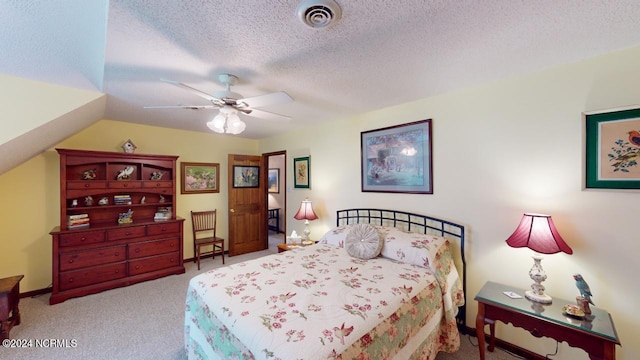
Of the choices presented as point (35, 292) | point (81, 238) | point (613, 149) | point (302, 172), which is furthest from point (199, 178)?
point (613, 149)

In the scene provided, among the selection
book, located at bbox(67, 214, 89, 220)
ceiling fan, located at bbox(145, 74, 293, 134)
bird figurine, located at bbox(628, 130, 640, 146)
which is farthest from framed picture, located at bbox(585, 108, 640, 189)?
book, located at bbox(67, 214, 89, 220)

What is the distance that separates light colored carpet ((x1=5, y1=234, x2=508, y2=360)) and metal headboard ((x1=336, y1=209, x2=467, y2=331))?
2.07 ft

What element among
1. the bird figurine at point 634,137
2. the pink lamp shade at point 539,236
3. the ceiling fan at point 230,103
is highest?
the ceiling fan at point 230,103

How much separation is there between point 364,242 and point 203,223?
335 cm

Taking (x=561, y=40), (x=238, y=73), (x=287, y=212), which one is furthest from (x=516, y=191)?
(x=287, y=212)

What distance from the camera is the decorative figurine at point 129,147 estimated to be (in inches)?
144

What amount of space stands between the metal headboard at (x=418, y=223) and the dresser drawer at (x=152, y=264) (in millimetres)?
2661

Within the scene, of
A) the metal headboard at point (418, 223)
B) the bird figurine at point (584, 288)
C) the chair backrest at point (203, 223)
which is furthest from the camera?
the chair backrest at point (203, 223)

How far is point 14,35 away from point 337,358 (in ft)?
8.95

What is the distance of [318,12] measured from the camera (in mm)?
1305

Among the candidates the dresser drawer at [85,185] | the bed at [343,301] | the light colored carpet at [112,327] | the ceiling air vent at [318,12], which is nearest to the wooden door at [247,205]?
the light colored carpet at [112,327]

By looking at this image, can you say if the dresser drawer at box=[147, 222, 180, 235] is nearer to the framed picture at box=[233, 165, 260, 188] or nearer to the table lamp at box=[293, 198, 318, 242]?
the framed picture at box=[233, 165, 260, 188]

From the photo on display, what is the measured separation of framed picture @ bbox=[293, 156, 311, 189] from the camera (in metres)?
4.19

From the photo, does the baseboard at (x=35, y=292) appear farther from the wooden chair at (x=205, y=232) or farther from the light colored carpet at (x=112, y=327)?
the wooden chair at (x=205, y=232)
